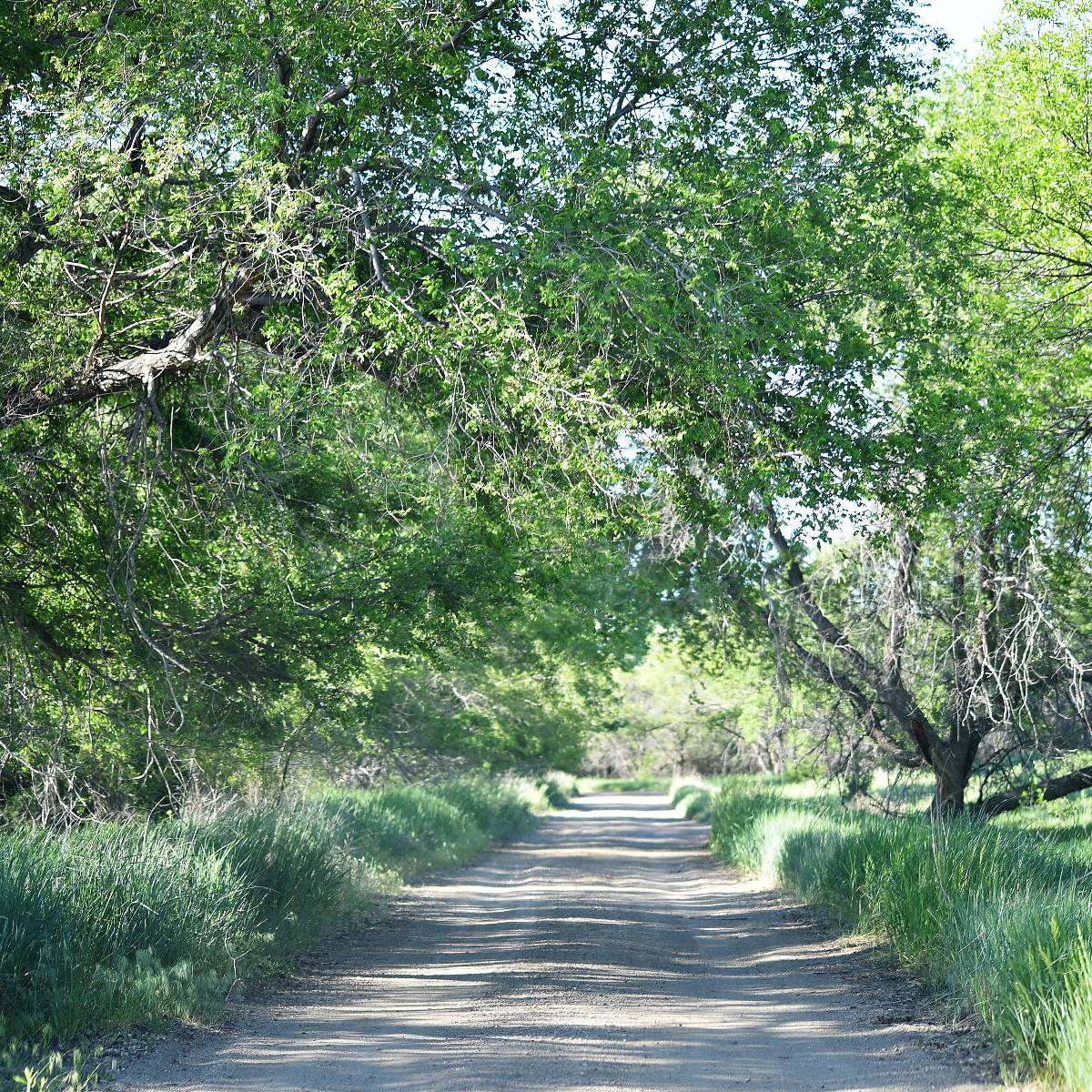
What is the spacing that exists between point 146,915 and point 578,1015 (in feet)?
9.76

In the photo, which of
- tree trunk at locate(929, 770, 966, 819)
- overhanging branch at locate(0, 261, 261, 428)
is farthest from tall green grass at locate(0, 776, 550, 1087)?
tree trunk at locate(929, 770, 966, 819)

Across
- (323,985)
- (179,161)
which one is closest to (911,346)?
(179,161)

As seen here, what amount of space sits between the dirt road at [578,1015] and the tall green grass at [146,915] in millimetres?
461

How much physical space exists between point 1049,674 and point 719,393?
29.8 feet

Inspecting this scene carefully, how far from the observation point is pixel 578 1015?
704 cm

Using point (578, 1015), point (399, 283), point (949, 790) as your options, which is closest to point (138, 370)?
point (399, 283)

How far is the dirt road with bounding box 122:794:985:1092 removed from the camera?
5.64 m

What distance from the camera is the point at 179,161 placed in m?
8.27

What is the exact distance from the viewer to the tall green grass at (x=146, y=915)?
605 centimetres

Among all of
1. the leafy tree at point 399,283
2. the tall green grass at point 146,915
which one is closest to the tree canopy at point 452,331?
the leafy tree at point 399,283

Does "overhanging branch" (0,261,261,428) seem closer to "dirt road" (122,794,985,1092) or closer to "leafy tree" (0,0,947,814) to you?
"leafy tree" (0,0,947,814)

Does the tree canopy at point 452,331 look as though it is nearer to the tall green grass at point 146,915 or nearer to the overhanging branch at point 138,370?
the overhanging branch at point 138,370

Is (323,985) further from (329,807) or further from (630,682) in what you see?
(630,682)

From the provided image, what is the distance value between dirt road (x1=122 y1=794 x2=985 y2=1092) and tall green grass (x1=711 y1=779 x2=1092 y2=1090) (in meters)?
0.40
